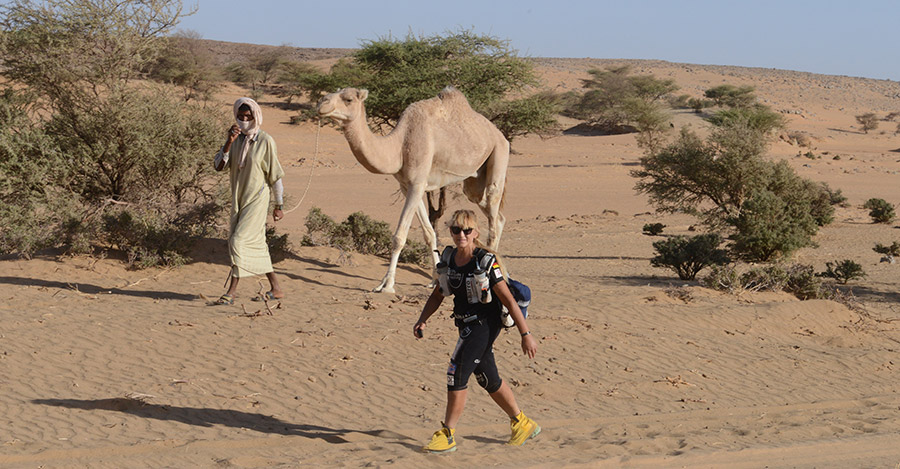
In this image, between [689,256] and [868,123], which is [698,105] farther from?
[689,256]

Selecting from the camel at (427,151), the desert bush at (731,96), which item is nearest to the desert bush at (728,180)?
the camel at (427,151)

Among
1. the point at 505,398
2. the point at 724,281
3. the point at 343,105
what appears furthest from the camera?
the point at 724,281

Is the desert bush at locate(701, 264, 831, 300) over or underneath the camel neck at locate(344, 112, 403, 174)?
underneath

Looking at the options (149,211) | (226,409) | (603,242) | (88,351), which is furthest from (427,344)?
(603,242)

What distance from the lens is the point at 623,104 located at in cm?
5338

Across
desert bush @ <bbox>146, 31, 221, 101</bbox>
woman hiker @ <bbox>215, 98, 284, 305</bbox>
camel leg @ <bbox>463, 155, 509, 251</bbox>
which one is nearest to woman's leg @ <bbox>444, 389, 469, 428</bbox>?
woman hiker @ <bbox>215, 98, 284, 305</bbox>

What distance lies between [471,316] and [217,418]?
7.03 feet

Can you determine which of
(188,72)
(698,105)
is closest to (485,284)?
(188,72)

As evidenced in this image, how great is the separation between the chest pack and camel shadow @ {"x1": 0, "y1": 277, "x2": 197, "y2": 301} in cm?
511

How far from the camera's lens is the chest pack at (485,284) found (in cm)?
550

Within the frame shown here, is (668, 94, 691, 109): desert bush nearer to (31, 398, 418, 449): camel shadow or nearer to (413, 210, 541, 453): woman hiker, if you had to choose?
(31, 398, 418, 449): camel shadow

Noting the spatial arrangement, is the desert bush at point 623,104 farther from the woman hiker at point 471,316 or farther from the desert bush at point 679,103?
the woman hiker at point 471,316

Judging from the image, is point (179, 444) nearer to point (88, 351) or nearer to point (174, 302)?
point (88, 351)

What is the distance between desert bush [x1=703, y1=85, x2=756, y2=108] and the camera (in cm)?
6812
